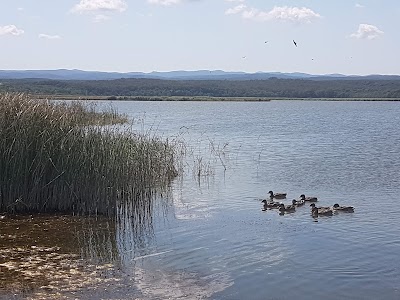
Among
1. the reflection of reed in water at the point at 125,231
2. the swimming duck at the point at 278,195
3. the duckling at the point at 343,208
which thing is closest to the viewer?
the reflection of reed in water at the point at 125,231

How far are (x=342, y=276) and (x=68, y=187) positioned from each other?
21.8ft

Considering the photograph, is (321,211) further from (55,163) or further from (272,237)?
(55,163)

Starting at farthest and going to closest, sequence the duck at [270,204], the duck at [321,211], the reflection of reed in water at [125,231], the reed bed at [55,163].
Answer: the duck at [270,204] < the duck at [321,211] < the reed bed at [55,163] < the reflection of reed in water at [125,231]

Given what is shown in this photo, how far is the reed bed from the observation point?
14.0m

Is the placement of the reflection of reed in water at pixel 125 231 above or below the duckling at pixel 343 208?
below

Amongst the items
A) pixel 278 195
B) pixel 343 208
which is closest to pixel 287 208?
pixel 343 208

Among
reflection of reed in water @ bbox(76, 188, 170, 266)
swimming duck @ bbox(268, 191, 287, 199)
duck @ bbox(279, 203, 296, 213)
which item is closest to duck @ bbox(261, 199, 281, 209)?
duck @ bbox(279, 203, 296, 213)

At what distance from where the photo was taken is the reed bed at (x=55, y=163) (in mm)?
14023

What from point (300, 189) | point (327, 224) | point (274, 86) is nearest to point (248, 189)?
point (300, 189)

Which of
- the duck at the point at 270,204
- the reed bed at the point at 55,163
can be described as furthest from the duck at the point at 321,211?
the reed bed at the point at 55,163

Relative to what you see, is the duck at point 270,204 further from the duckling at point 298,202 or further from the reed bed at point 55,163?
the reed bed at point 55,163

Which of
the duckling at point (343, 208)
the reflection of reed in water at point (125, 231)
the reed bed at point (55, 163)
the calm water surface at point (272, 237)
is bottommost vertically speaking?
the calm water surface at point (272, 237)

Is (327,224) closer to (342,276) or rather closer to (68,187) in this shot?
(342,276)

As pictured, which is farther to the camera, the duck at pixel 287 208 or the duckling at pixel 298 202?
the duckling at pixel 298 202
